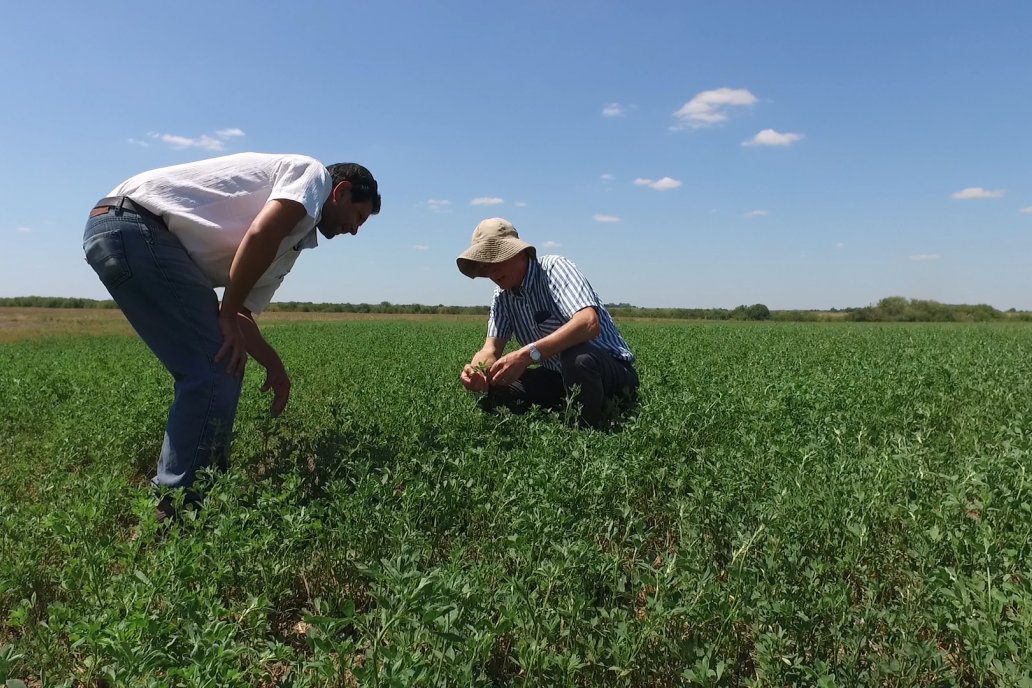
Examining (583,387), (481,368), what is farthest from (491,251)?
(583,387)

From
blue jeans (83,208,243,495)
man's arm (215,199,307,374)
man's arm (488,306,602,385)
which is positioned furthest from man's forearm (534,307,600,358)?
blue jeans (83,208,243,495)

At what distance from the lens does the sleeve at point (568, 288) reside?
171 inches

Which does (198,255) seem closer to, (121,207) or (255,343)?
(121,207)

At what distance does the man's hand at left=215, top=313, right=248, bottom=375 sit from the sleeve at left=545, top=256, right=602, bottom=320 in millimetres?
2058

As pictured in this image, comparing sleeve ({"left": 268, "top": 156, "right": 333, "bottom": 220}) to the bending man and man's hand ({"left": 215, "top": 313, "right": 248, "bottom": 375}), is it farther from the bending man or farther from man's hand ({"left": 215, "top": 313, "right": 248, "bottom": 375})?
man's hand ({"left": 215, "top": 313, "right": 248, "bottom": 375})

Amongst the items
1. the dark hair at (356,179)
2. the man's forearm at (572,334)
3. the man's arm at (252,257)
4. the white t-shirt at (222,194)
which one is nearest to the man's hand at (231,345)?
the man's arm at (252,257)

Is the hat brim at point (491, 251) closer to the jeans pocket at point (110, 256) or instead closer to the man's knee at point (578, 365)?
the man's knee at point (578, 365)

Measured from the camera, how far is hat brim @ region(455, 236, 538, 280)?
421 centimetres

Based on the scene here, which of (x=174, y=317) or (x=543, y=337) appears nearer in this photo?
(x=174, y=317)

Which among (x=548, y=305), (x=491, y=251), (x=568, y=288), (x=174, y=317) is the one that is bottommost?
(x=174, y=317)

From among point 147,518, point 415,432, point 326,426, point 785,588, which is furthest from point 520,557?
point 326,426

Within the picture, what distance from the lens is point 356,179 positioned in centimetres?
354

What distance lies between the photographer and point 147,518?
2.46 m

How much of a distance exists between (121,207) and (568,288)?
8.69ft
